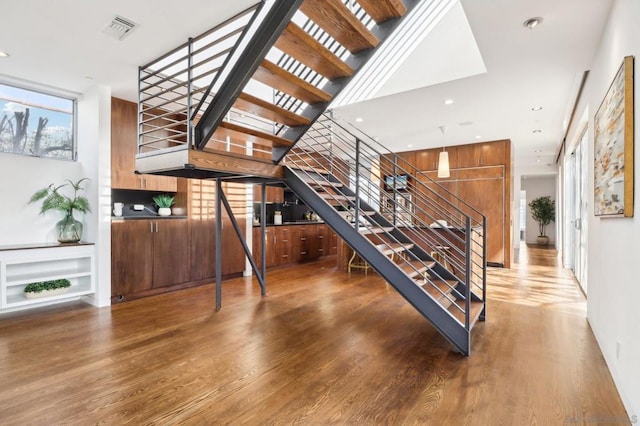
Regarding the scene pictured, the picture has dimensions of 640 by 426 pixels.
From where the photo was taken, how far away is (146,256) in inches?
171

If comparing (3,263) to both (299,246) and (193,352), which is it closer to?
(193,352)

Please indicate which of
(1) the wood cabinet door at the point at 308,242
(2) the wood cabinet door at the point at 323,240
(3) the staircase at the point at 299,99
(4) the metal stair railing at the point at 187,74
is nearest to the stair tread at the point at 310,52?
(3) the staircase at the point at 299,99

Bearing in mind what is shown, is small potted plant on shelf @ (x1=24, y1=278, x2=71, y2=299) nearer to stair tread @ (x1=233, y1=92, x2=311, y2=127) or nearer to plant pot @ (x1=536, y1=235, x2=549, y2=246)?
stair tread @ (x1=233, y1=92, x2=311, y2=127)

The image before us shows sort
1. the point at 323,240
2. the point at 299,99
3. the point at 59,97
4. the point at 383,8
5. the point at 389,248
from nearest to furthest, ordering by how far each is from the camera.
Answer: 1. the point at 383,8
2. the point at 299,99
3. the point at 389,248
4. the point at 59,97
5. the point at 323,240

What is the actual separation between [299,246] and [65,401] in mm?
5168

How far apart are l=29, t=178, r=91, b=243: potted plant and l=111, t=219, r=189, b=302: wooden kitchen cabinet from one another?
Result: 44 centimetres

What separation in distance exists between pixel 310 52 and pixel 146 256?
3.44 metres

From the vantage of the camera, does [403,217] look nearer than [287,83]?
No

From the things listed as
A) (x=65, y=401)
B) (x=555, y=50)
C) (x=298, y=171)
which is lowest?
(x=65, y=401)

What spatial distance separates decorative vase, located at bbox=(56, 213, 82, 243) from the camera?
13.0 ft

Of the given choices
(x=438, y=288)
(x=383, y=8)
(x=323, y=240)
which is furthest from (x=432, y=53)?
(x=323, y=240)

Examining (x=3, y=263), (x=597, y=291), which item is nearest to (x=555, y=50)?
(x=597, y=291)

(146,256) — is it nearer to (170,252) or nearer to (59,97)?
(170,252)

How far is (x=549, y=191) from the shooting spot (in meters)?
12.3
